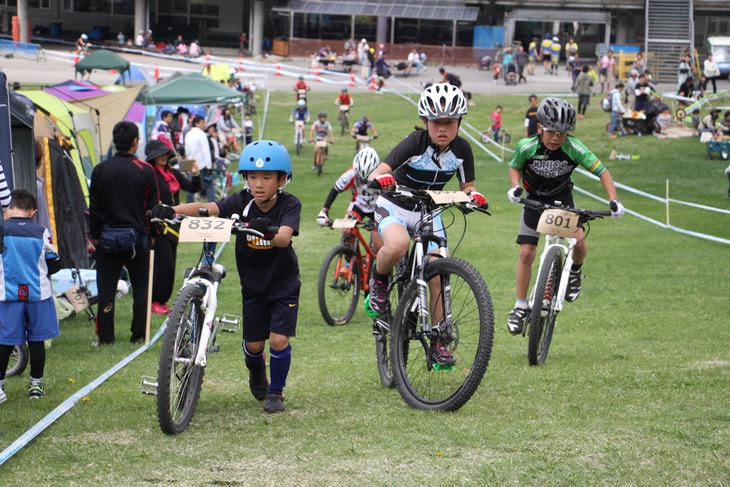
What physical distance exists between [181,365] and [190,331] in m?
0.22

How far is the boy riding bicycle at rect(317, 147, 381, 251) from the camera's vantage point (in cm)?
1103

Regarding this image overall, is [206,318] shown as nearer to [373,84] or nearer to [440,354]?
[440,354]

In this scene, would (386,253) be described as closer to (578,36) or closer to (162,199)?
(162,199)

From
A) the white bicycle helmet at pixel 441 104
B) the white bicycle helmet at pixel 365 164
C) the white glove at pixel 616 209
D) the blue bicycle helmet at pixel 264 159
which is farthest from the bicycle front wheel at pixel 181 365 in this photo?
the white bicycle helmet at pixel 365 164

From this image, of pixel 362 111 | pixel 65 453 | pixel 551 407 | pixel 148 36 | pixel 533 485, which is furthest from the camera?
pixel 148 36

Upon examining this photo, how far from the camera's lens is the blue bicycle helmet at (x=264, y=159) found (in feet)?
21.7

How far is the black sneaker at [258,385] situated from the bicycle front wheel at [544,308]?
242 centimetres

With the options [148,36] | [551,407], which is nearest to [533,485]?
[551,407]

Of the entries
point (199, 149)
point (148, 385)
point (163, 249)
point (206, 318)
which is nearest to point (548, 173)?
point (206, 318)

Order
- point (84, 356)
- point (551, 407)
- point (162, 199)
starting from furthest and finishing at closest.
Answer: point (162, 199), point (84, 356), point (551, 407)

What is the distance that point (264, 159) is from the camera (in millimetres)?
6633

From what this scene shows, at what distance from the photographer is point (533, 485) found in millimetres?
5133

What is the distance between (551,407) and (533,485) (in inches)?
73.7

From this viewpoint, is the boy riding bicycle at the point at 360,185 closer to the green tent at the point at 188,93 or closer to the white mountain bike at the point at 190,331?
the white mountain bike at the point at 190,331
